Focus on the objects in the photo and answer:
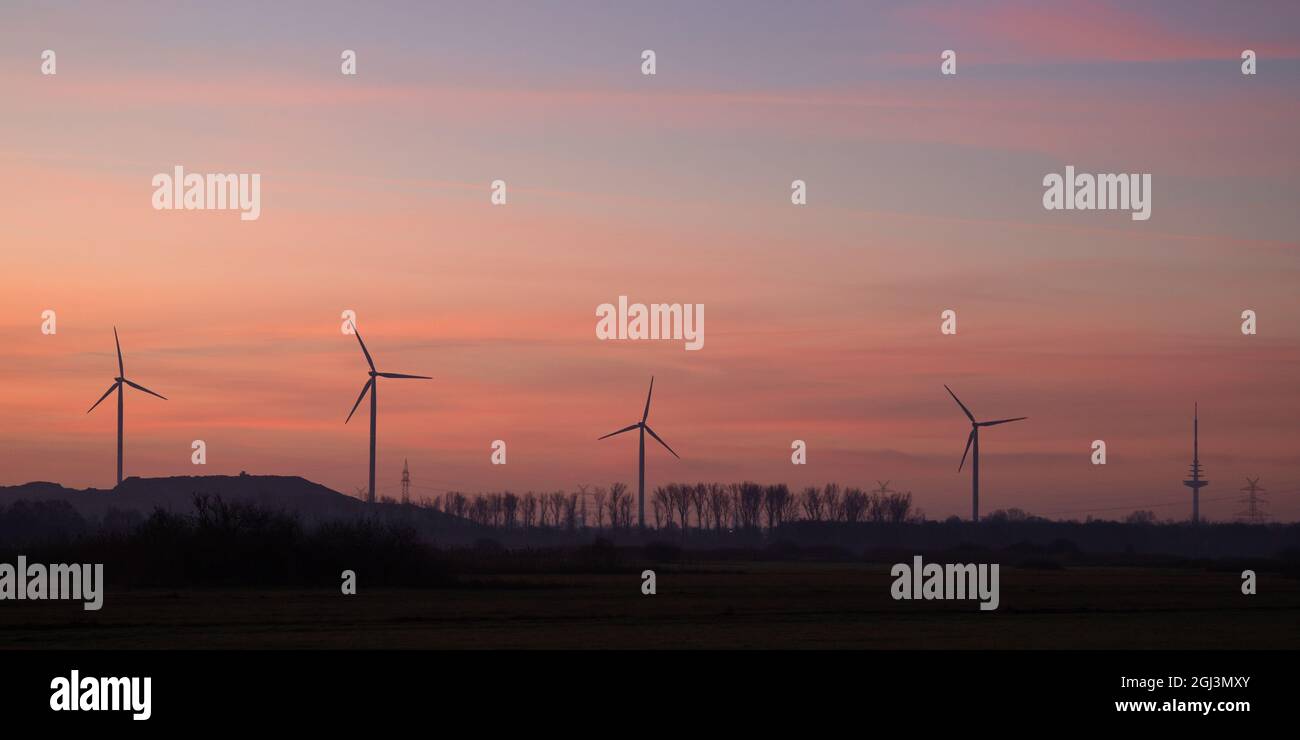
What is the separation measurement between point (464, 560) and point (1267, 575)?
6232 centimetres

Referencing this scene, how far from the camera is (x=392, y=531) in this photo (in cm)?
8869

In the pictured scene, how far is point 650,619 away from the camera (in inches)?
2106

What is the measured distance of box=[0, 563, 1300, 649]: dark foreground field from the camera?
42.9 m

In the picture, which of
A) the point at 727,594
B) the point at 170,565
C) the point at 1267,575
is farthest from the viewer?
the point at 1267,575

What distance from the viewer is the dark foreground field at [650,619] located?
42906 mm
